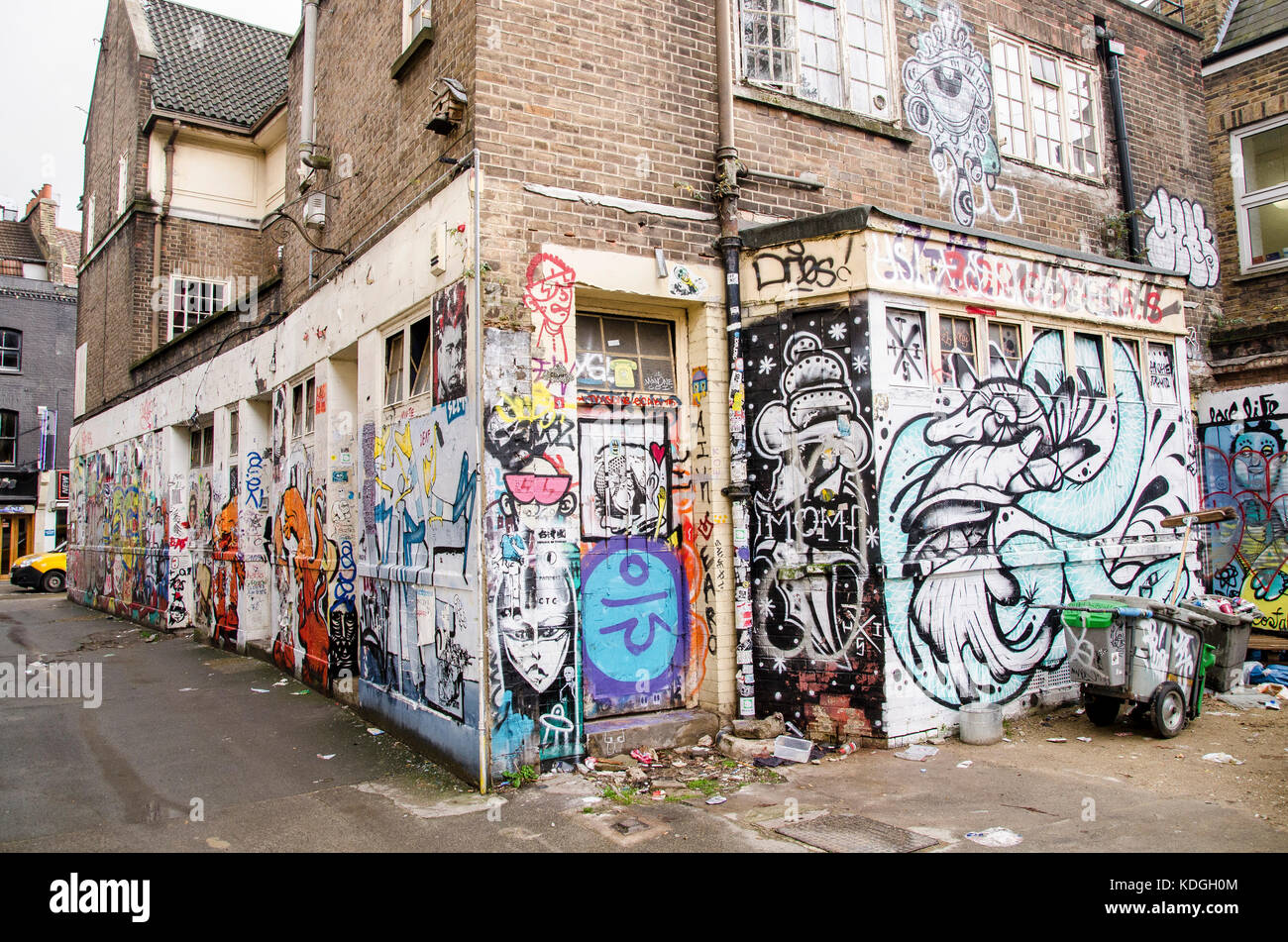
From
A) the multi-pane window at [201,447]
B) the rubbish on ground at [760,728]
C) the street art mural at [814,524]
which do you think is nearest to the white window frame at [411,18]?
the street art mural at [814,524]

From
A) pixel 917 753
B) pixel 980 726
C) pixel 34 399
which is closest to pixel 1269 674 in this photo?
pixel 980 726

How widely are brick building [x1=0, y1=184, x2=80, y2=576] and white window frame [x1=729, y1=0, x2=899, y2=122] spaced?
31.2 meters

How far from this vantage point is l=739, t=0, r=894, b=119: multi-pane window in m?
7.84

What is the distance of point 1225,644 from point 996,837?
13.2 feet

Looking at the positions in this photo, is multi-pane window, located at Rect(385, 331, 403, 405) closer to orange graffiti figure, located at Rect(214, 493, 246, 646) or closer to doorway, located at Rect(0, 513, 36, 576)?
orange graffiti figure, located at Rect(214, 493, 246, 646)

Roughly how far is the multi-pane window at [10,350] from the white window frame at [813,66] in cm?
3183

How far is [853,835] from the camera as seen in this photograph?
16.1 feet

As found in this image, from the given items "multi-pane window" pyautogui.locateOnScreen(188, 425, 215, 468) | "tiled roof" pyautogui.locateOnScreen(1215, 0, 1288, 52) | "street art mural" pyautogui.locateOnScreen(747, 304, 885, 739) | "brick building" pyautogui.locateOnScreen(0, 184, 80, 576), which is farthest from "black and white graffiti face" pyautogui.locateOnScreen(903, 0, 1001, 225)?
"brick building" pyautogui.locateOnScreen(0, 184, 80, 576)

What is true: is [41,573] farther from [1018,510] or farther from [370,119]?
[1018,510]

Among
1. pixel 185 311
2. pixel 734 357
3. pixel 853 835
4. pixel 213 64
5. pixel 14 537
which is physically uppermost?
pixel 213 64

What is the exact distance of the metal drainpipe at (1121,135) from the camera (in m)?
10.0

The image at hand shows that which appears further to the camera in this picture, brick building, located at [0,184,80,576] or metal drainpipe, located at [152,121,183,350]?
brick building, located at [0,184,80,576]

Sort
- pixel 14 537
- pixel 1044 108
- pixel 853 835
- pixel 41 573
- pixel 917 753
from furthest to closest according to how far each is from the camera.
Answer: pixel 14 537 → pixel 41 573 → pixel 1044 108 → pixel 917 753 → pixel 853 835

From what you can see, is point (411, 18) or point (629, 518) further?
point (411, 18)
